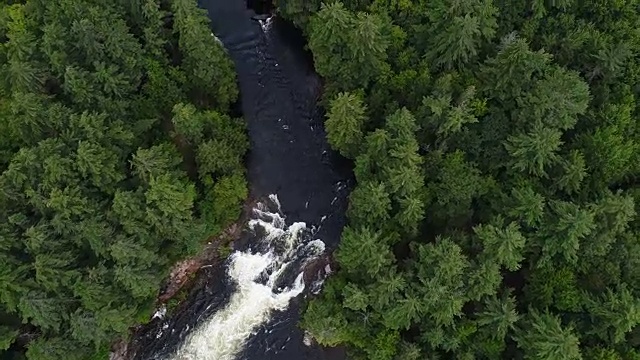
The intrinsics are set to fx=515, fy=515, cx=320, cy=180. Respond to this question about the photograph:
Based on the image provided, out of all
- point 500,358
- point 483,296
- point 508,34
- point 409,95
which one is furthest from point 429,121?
point 500,358

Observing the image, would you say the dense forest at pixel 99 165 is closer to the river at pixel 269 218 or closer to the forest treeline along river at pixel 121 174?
the forest treeline along river at pixel 121 174

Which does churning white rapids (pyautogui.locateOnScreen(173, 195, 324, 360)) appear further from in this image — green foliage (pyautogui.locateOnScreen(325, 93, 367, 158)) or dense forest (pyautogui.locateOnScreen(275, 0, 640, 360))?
green foliage (pyautogui.locateOnScreen(325, 93, 367, 158))

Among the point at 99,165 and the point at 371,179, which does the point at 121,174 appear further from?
the point at 371,179

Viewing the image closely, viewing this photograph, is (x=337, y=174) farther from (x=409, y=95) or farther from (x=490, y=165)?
(x=490, y=165)

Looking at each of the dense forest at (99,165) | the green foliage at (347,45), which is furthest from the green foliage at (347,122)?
the dense forest at (99,165)

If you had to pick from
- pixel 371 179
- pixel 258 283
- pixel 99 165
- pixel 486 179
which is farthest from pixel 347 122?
pixel 99 165

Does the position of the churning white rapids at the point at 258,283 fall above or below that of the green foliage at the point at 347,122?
below
